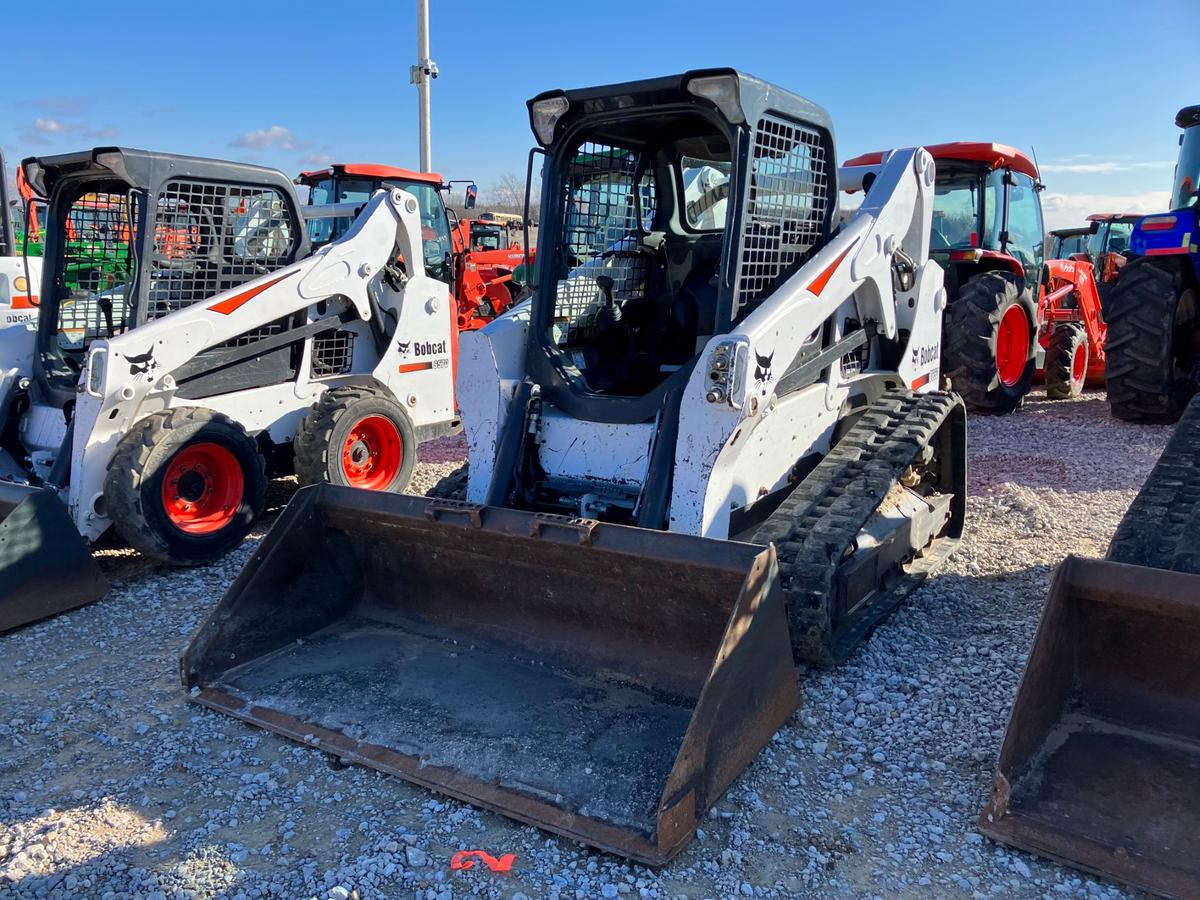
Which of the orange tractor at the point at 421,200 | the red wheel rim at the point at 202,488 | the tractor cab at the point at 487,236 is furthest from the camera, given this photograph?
the tractor cab at the point at 487,236

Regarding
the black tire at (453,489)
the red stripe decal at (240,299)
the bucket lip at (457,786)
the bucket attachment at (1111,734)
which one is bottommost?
the bucket lip at (457,786)

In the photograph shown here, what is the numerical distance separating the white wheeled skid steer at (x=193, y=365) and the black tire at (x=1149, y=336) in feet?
17.5

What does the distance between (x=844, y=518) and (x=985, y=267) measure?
6.22 meters

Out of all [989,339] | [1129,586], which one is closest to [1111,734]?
[1129,586]

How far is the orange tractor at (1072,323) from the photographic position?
965 centimetres

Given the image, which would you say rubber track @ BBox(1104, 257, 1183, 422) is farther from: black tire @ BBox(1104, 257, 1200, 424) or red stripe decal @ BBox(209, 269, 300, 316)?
red stripe decal @ BBox(209, 269, 300, 316)

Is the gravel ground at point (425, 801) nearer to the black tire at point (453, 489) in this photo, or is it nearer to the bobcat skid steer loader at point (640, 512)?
the bobcat skid steer loader at point (640, 512)

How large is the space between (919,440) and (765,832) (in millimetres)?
2115

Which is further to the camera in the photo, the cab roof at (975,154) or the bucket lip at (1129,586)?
the cab roof at (975,154)

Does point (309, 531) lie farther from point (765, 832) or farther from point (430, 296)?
point (430, 296)

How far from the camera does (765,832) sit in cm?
275

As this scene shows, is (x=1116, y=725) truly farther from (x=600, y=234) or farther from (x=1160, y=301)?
(x=1160, y=301)

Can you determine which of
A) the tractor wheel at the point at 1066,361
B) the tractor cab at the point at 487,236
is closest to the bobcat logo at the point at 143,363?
the tractor wheel at the point at 1066,361

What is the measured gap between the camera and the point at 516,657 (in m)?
3.57
